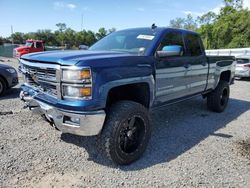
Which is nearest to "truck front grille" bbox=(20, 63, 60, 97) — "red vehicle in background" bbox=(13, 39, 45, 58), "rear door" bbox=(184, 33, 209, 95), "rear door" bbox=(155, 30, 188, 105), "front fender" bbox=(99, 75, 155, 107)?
"front fender" bbox=(99, 75, 155, 107)

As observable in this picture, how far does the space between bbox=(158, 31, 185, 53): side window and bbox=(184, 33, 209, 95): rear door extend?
0.80 feet

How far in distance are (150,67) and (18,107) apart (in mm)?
3948

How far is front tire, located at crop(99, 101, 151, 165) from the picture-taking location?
3498 mm

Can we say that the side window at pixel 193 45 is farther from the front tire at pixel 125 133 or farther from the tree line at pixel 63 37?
the tree line at pixel 63 37

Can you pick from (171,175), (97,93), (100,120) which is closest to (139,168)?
(171,175)

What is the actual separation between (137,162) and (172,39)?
2.32 meters

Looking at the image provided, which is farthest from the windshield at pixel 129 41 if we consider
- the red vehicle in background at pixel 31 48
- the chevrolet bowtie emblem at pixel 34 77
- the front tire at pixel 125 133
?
the red vehicle in background at pixel 31 48

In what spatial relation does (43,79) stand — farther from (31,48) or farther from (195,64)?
(31,48)

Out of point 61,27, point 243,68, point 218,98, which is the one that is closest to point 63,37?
point 61,27

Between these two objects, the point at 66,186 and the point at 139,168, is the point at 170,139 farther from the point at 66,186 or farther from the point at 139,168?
the point at 66,186

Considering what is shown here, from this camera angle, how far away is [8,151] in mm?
4023

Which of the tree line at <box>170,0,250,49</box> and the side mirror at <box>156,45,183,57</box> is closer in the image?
the side mirror at <box>156,45,183,57</box>

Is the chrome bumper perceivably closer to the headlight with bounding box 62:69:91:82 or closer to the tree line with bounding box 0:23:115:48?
the headlight with bounding box 62:69:91:82

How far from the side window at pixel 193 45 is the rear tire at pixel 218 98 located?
53.0 inches
